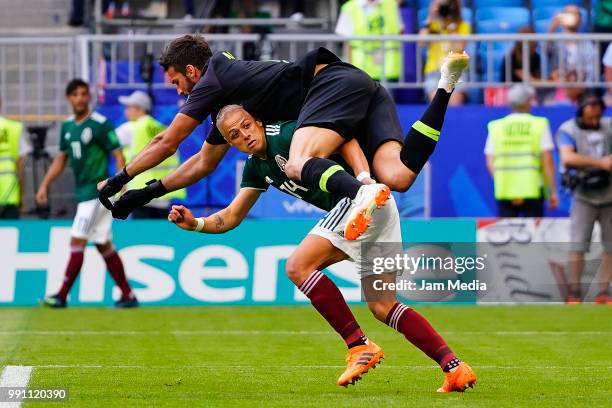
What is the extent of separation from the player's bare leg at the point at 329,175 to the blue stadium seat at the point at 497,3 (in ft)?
44.0

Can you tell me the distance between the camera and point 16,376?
9.05m

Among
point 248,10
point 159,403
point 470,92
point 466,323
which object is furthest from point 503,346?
point 248,10

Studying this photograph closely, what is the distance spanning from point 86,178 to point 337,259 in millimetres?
8125

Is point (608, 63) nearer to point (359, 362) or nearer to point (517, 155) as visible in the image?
point (517, 155)

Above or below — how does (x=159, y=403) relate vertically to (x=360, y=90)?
below

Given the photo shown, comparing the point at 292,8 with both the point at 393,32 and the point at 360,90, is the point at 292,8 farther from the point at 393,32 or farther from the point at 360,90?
the point at 360,90

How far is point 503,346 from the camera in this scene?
11.7 m

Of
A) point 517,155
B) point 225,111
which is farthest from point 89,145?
point 225,111

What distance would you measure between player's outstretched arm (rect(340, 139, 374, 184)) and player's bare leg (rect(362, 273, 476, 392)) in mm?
649

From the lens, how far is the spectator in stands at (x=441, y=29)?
18.4m

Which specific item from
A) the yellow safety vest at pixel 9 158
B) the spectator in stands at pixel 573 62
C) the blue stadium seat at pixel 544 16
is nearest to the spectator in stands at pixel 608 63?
the spectator in stands at pixel 573 62

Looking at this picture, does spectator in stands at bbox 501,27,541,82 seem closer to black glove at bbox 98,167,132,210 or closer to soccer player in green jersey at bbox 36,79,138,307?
soccer player in green jersey at bbox 36,79,138,307

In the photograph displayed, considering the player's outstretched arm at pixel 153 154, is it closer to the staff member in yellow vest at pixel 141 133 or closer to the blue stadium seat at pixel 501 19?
the staff member in yellow vest at pixel 141 133

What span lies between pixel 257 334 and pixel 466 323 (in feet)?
7.75
